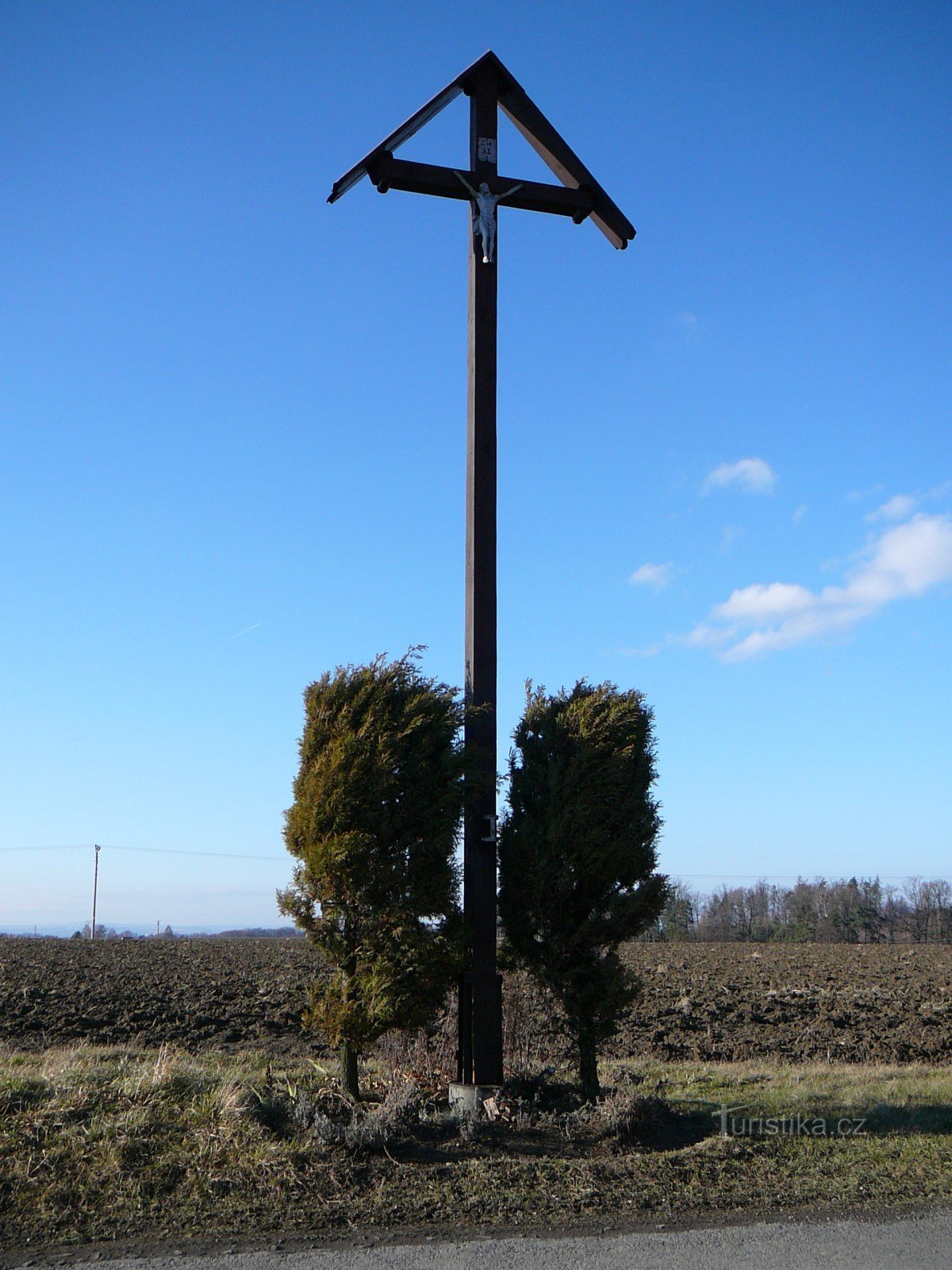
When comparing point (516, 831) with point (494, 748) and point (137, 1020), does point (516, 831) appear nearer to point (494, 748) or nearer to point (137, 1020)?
point (494, 748)

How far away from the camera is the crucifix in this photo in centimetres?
774

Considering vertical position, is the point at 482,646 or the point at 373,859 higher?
the point at 482,646

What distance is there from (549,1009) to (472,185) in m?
7.28

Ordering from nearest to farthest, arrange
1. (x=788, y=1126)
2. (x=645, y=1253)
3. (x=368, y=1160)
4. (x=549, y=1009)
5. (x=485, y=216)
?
1. (x=645, y=1253)
2. (x=368, y=1160)
3. (x=788, y=1126)
4. (x=549, y=1009)
5. (x=485, y=216)

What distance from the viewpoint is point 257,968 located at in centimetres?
2667

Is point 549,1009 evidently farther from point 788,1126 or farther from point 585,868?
point 788,1126

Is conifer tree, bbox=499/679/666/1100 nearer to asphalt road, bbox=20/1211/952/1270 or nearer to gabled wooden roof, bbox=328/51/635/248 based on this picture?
asphalt road, bbox=20/1211/952/1270

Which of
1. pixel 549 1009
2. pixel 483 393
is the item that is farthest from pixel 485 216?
pixel 549 1009

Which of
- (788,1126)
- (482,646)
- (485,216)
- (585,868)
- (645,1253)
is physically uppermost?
(485,216)

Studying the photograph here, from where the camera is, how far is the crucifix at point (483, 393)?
774 cm

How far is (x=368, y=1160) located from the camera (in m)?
5.91

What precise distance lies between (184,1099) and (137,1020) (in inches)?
393

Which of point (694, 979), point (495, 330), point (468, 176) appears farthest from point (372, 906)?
point (694, 979)

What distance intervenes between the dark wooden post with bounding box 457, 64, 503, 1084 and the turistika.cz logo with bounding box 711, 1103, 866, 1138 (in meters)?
1.75
